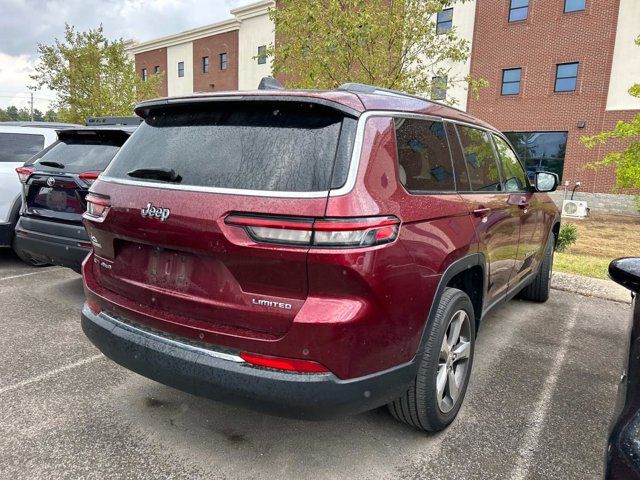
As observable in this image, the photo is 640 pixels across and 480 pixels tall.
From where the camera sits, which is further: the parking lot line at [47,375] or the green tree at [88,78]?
the green tree at [88,78]

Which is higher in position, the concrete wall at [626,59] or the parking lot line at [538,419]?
the concrete wall at [626,59]

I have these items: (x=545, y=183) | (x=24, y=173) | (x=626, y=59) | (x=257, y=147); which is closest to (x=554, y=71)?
(x=626, y=59)

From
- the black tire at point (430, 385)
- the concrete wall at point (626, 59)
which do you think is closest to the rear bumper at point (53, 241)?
the black tire at point (430, 385)

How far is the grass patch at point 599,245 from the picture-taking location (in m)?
7.38

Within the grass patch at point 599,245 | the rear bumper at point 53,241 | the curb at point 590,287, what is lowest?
the grass patch at point 599,245

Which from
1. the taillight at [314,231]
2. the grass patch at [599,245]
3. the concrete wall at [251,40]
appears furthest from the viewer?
the concrete wall at [251,40]

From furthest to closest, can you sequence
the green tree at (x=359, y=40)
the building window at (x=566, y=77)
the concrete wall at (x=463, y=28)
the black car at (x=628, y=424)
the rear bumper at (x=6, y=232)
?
the concrete wall at (x=463, y=28) < the building window at (x=566, y=77) < the green tree at (x=359, y=40) < the rear bumper at (x=6, y=232) < the black car at (x=628, y=424)

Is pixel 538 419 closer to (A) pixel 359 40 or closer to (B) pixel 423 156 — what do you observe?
(B) pixel 423 156

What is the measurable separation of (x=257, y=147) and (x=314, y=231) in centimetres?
52

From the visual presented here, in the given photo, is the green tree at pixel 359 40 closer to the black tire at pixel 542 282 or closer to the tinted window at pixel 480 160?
the black tire at pixel 542 282

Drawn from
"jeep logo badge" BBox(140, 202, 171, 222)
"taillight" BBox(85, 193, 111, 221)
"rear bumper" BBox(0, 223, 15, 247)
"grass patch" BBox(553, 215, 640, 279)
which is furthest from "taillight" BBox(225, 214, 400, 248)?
"grass patch" BBox(553, 215, 640, 279)

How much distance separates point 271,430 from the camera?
2.71 meters

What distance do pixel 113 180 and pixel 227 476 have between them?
1619mm

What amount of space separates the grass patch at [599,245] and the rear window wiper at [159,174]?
635 cm
